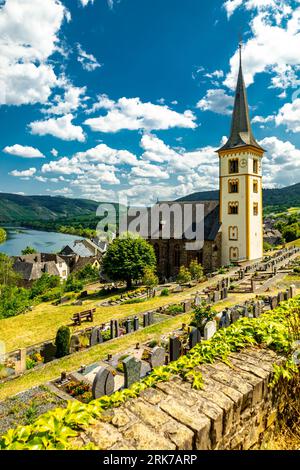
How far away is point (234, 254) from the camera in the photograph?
37438mm

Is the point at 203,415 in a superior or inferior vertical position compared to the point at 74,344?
superior

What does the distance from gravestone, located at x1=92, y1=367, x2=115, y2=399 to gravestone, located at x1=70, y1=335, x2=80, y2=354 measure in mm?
6754

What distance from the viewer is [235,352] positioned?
4602mm

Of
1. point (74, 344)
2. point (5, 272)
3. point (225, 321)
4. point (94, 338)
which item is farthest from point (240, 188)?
point (5, 272)

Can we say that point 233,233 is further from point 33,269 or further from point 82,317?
point 33,269

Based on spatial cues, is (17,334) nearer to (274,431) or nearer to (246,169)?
(274,431)

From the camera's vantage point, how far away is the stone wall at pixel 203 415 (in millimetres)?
2795

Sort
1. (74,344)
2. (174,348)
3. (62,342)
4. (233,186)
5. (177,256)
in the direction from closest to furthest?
1. (174,348)
2. (62,342)
3. (74,344)
4. (233,186)
5. (177,256)

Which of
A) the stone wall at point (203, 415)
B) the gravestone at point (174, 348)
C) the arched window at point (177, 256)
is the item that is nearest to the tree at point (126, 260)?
the arched window at point (177, 256)

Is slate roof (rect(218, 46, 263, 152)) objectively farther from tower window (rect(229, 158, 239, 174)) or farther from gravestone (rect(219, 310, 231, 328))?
gravestone (rect(219, 310, 231, 328))

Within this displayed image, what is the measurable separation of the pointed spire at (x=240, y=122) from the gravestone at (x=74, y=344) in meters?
30.9

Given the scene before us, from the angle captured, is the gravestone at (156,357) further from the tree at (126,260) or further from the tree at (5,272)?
the tree at (5,272)

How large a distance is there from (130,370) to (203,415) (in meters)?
4.43

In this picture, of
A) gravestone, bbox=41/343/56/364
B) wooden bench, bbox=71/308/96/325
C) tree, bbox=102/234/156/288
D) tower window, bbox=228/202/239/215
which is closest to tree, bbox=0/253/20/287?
tree, bbox=102/234/156/288
